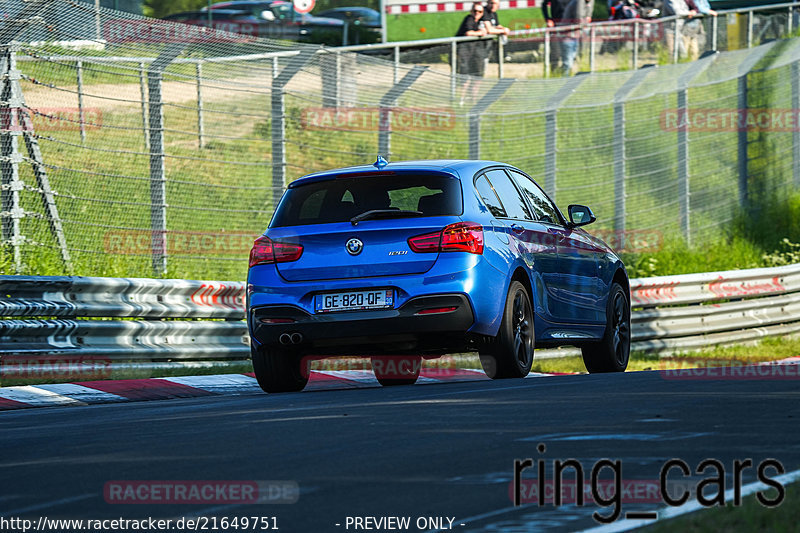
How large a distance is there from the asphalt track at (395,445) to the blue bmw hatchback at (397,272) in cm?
64

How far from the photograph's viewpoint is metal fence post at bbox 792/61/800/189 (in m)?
24.9

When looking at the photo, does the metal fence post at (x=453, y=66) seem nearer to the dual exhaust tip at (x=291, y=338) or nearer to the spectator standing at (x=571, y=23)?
the spectator standing at (x=571, y=23)

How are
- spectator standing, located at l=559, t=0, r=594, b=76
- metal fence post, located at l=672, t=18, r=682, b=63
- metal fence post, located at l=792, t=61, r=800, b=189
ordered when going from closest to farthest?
spectator standing, located at l=559, t=0, r=594, b=76
metal fence post, located at l=672, t=18, r=682, b=63
metal fence post, located at l=792, t=61, r=800, b=189

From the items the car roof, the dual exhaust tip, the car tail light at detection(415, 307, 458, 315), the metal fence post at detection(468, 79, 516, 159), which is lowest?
the dual exhaust tip

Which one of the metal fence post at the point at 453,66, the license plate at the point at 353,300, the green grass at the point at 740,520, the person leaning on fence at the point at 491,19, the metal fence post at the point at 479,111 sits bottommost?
the green grass at the point at 740,520

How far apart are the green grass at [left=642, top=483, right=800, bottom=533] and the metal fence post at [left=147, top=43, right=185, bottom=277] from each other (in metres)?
10.3

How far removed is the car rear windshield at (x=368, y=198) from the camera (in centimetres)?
1012

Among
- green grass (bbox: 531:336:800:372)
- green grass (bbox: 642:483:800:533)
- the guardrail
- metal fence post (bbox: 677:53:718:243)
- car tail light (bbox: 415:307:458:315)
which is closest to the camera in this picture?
green grass (bbox: 642:483:800:533)

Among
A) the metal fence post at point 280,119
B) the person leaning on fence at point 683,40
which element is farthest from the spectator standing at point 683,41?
the metal fence post at point 280,119

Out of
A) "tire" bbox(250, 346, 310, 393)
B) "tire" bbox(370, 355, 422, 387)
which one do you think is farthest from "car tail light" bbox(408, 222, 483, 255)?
"tire" bbox(370, 355, 422, 387)

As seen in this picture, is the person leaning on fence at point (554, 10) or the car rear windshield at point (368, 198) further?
the person leaning on fence at point (554, 10)

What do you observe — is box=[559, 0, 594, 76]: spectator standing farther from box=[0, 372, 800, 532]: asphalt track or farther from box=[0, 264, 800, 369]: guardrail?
box=[0, 372, 800, 532]: asphalt track

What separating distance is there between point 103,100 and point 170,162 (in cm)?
92

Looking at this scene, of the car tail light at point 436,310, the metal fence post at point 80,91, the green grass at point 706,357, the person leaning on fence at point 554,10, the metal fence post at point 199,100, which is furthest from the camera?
the person leaning on fence at point 554,10
